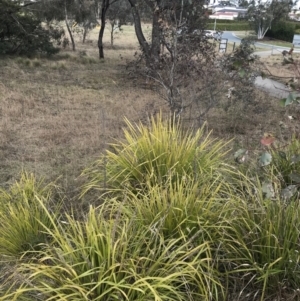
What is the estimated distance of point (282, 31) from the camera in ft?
135

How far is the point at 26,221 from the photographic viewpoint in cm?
255

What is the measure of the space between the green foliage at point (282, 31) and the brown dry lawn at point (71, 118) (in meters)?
33.0

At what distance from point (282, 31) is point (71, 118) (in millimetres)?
39587

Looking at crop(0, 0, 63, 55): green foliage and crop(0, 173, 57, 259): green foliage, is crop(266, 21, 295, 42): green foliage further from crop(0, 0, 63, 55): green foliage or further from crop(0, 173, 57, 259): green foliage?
crop(0, 173, 57, 259): green foliage

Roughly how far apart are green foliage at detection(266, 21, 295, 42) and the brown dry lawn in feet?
108

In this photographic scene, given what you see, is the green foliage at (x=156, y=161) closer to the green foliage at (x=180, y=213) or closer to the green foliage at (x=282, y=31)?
the green foliage at (x=180, y=213)

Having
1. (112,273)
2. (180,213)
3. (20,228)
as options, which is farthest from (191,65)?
(112,273)

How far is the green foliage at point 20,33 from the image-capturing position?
47.6ft

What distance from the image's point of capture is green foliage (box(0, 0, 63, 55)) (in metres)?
14.5

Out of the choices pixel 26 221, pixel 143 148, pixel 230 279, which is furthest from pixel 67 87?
pixel 230 279

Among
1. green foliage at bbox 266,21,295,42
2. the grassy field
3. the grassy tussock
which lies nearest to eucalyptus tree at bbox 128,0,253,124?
the grassy field

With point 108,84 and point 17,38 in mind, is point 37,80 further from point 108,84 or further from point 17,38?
point 17,38

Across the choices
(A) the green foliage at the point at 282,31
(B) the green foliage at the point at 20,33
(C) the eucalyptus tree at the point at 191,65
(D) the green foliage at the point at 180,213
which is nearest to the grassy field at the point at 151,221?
(D) the green foliage at the point at 180,213

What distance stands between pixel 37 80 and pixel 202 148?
816 cm
